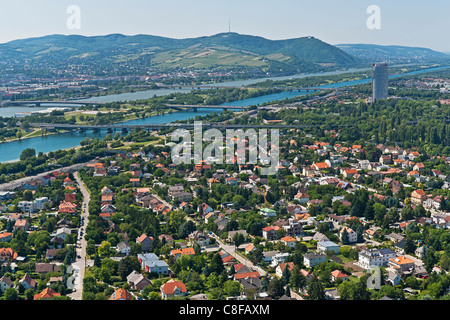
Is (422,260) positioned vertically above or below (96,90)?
below

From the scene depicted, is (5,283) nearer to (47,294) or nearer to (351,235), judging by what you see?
(47,294)

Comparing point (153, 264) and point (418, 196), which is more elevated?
point (418, 196)

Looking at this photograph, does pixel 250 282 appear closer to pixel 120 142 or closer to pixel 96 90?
pixel 120 142

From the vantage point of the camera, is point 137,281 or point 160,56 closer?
point 137,281

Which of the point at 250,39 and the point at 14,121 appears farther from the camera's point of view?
the point at 250,39

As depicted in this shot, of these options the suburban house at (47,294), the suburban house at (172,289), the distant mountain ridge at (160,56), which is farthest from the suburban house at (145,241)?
the distant mountain ridge at (160,56)

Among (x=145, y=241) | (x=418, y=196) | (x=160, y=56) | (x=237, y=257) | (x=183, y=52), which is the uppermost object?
(x=183, y=52)

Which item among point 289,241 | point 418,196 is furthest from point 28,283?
point 418,196

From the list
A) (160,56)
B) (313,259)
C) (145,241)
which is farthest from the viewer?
(160,56)

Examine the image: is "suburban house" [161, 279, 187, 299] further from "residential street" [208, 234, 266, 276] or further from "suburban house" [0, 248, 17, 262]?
"suburban house" [0, 248, 17, 262]

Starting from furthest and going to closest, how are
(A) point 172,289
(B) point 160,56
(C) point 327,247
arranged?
1. (B) point 160,56
2. (C) point 327,247
3. (A) point 172,289
